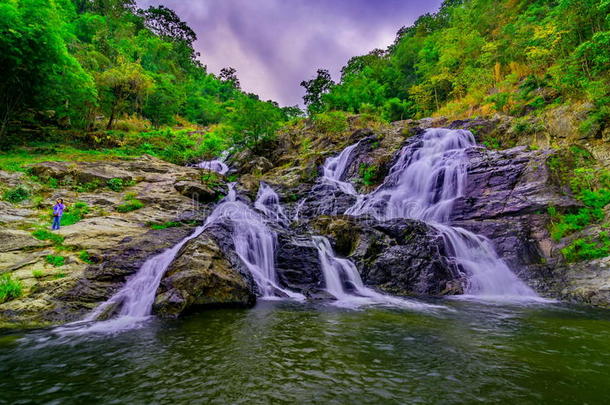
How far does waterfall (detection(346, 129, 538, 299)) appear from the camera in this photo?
936cm

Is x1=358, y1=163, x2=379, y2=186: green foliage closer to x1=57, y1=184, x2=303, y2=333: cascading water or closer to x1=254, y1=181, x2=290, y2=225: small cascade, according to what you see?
x1=254, y1=181, x2=290, y2=225: small cascade

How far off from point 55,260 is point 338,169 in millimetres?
15532

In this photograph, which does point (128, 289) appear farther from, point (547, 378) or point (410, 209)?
point (410, 209)

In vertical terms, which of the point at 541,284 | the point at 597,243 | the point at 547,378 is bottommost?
the point at 547,378

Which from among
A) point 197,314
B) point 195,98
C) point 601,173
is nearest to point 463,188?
point 601,173

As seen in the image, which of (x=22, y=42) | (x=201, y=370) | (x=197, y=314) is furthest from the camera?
(x=22, y=42)

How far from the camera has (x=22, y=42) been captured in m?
12.9

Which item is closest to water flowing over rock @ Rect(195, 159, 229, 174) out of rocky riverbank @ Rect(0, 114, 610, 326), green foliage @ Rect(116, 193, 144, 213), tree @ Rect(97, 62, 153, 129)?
rocky riverbank @ Rect(0, 114, 610, 326)

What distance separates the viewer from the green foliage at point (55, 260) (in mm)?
7152

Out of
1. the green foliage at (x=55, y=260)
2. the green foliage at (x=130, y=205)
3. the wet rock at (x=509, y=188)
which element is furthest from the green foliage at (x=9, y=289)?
the wet rock at (x=509, y=188)

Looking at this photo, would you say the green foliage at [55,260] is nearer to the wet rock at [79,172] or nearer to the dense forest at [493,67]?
the wet rock at [79,172]

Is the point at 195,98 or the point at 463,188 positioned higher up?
the point at 195,98

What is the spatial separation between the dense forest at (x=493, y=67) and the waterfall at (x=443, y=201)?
524cm

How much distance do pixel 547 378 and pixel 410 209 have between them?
35.8ft
